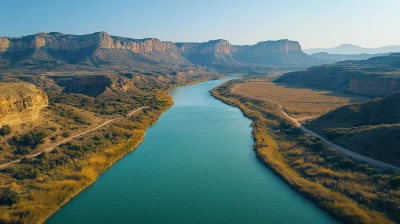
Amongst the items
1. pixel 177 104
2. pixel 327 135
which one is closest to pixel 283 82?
pixel 177 104

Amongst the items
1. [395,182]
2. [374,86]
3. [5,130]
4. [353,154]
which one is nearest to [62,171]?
[5,130]

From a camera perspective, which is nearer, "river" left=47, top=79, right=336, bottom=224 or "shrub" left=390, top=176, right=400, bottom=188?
"river" left=47, top=79, right=336, bottom=224

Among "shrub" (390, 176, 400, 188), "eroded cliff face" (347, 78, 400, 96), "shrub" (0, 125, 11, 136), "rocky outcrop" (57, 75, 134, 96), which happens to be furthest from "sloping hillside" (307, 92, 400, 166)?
"rocky outcrop" (57, 75, 134, 96)

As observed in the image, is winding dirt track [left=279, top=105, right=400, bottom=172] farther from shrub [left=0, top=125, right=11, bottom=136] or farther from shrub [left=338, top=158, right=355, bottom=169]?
shrub [left=0, top=125, right=11, bottom=136]

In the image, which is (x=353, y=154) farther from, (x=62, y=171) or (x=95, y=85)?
(x=95, y=85)

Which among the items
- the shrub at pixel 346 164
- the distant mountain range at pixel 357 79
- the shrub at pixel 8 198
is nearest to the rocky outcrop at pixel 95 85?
the shrub at pixel 8 198

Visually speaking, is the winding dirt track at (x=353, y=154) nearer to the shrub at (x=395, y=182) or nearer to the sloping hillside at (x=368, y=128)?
the sloping hillside at (x=368, y=128)

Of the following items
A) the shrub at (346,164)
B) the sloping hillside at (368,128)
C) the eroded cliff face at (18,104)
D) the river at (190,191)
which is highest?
the eroded cliff face at (18,104)
